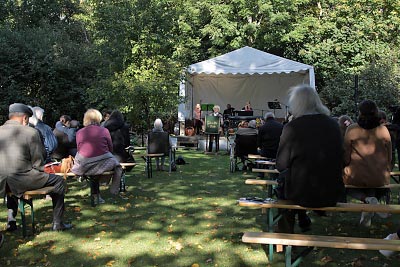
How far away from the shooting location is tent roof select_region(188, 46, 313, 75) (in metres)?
16.6

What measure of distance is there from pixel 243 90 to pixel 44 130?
15.9 m

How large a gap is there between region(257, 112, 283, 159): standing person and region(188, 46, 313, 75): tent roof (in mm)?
7937

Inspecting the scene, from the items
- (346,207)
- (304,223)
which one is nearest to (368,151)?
(304,223)

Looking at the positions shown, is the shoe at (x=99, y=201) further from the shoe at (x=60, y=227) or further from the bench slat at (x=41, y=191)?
the bench slat at (x=41, y=191)

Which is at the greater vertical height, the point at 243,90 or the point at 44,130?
the point at 243,90

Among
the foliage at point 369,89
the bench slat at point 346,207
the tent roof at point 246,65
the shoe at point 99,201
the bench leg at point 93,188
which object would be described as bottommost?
the shoe at point 99,201

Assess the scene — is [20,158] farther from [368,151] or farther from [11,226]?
[368,151]

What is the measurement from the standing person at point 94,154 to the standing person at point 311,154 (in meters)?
3.19

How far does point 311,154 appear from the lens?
3.71 metres

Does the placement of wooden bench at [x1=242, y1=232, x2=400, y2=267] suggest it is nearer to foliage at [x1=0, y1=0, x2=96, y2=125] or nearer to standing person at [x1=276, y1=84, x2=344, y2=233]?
standing person at [x1=276, y1=84, x2=344, y2=233]

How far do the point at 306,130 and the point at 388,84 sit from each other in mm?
16210

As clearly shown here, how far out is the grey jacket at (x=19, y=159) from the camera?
4.71 meters

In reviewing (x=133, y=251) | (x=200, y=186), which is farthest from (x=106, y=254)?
(x=200, y=186)

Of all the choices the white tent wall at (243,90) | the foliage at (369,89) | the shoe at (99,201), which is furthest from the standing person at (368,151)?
the white tent wall at (243,90)
